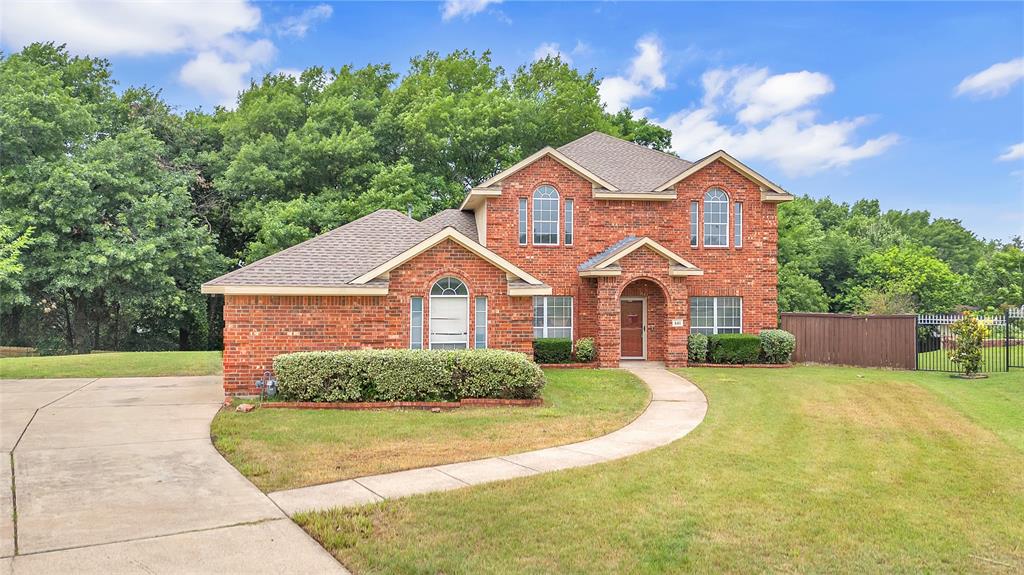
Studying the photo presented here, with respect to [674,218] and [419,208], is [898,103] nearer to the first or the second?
[674,218]

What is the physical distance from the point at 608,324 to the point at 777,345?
5726 millimetres

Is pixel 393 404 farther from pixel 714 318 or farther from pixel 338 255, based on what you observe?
pixel 714 318

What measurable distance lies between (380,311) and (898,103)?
21.3 m

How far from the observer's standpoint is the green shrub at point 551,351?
67.7 ft

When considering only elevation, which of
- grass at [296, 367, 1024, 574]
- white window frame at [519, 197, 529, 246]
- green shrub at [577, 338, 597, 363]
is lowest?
grass at [296, 367, 1024, 574]

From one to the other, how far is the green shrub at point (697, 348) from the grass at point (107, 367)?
15.2m

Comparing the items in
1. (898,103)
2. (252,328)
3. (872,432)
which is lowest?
(872,432)

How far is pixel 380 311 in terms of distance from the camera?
1552 centimetres

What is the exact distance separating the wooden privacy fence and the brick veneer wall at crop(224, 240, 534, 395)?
11511 mm

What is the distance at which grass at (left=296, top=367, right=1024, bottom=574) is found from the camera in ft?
18.0

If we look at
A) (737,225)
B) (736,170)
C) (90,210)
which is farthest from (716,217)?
(90,210)

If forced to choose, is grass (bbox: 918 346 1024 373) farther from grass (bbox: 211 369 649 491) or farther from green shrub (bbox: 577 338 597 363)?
grass (bbox: 211 369 649 491)

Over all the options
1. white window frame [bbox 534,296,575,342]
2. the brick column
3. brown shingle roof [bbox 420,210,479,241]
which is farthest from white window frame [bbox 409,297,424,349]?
the brick column

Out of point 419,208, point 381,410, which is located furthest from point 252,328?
point 419,208
